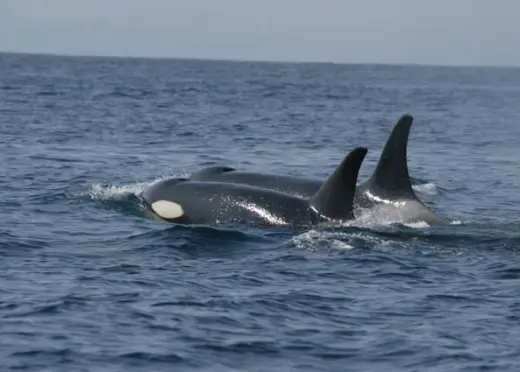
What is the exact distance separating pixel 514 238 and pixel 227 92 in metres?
62.1

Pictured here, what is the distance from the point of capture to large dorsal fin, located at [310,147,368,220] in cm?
1817

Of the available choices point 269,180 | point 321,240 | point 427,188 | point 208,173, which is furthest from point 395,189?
point 427,188

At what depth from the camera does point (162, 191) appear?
2106 cm

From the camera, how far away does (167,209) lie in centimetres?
2042

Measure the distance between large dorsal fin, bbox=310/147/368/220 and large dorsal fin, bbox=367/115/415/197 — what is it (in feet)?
3.23

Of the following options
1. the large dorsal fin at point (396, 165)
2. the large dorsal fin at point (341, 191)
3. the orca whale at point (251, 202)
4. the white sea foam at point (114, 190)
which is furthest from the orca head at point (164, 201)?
the large dorsal fin at point (396, 165)

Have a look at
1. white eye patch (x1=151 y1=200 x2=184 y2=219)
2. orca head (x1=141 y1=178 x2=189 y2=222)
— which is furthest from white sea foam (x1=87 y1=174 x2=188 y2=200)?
white eye patch (x1=151 y1=200 x2=184 y2=219)

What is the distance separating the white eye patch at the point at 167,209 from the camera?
797 inches

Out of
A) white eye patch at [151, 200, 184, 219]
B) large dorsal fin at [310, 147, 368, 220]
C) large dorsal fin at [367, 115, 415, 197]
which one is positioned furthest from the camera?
white eye patch at [151, 200, 184, 219]

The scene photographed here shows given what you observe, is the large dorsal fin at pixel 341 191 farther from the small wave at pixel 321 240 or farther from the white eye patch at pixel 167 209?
the white eye patch at pixel 167 209

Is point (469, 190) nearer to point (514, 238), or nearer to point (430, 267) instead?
point (514, 238)

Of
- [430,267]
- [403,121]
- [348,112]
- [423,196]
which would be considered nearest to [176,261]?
[430,267]

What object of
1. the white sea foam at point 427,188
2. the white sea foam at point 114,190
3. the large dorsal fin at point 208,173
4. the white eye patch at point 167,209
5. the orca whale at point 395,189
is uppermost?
the orca whale at point 395,189

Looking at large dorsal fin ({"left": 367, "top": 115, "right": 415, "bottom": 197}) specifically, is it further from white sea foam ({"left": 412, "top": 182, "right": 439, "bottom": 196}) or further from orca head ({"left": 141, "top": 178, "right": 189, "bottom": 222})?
white sea foam ({"left": 412, "top": 182, "right": 439, "bottom": 196})
